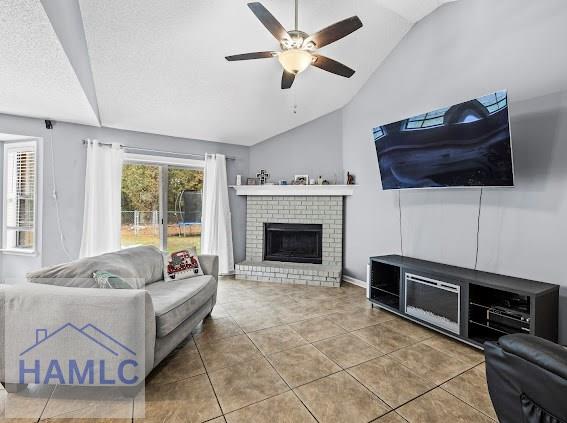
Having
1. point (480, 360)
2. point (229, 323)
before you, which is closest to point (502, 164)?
point (480, 360)

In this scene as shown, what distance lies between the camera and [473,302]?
94.5 inches

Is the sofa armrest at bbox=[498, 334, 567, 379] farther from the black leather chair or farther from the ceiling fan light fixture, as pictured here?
the ceiling fan light fixture

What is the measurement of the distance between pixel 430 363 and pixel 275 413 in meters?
1.27

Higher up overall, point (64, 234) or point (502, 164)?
point (502, 164)

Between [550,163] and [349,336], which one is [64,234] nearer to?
[349,336]

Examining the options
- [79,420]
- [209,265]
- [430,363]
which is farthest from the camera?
[209,265]

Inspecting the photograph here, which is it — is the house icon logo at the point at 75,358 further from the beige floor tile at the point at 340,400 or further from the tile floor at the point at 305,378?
the beige floor tile at the point at 340,400

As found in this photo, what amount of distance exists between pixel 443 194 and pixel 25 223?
523cm

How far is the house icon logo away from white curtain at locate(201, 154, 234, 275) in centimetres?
289

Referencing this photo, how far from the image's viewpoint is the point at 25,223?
152 inches

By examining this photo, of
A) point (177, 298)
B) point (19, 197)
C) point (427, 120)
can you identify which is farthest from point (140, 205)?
point (427, 120)

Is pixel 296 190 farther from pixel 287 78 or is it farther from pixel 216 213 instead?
pixel 287 78

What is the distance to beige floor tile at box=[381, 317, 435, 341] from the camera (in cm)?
264

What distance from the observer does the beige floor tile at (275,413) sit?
1.57 meters
